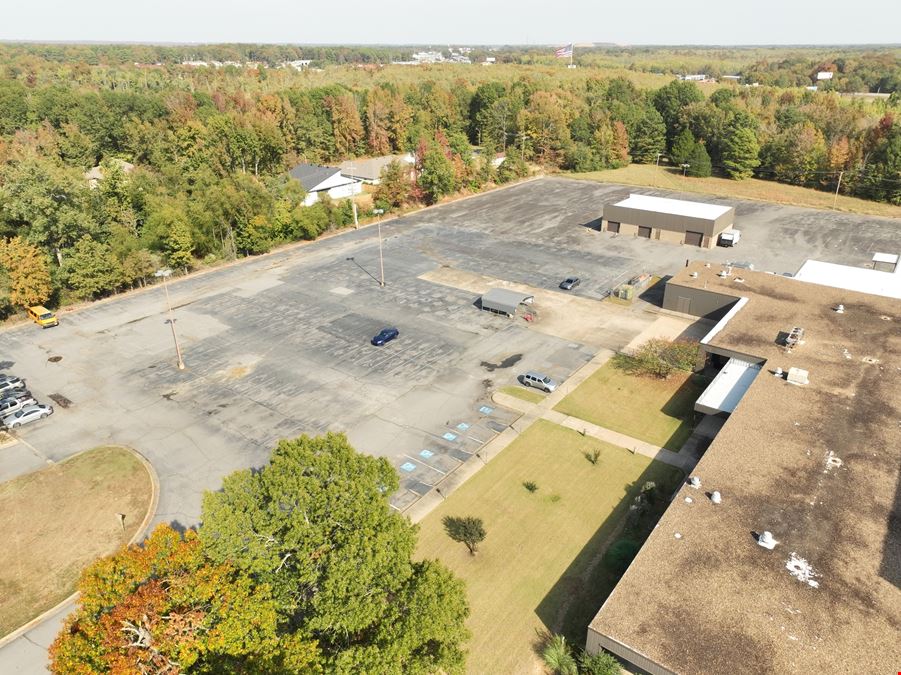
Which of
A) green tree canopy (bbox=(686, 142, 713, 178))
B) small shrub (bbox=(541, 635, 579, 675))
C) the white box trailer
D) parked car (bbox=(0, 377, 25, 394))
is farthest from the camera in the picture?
green tree canopy (bbox=(686, 142, 713, 178))

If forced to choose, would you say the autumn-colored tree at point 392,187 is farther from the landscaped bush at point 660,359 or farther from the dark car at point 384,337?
the landscaped bush at point 660,359

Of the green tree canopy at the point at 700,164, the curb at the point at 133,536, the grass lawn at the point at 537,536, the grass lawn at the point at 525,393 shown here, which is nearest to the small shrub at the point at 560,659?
the grass lawn at the point at 537,536

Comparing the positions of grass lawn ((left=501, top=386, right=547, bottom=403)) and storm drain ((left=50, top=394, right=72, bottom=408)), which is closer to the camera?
grass lawn ((left=501, top=386, right=547, bottom=403))

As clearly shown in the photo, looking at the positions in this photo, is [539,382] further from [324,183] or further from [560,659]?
[324,183]

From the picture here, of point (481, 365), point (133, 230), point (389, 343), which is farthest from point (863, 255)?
point (133, 230)

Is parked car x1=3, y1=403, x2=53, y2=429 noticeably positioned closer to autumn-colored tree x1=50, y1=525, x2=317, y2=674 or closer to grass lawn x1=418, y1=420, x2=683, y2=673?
autumn-colored tree x1=50, y1=525, x2=317, y2=674

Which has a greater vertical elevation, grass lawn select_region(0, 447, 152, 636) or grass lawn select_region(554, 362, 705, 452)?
grass lawn select_region(0, 447, 152, 636)

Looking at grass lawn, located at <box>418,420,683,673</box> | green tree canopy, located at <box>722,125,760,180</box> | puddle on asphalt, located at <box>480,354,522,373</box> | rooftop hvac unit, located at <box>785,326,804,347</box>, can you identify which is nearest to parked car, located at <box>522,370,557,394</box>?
puddle on asphalt, located at <box>480,354,522,373</box>
